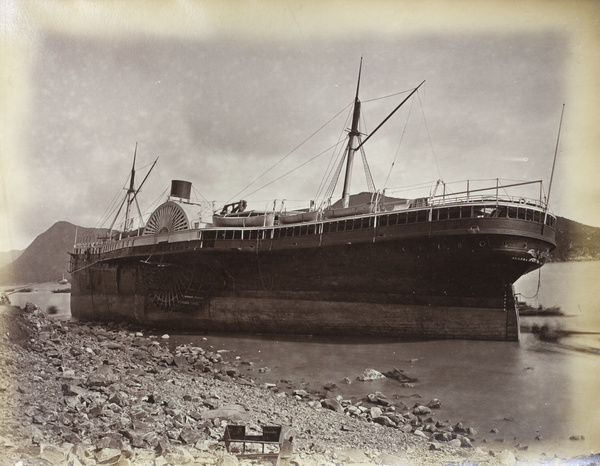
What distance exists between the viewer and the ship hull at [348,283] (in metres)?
9.76

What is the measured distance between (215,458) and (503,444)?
3657mm

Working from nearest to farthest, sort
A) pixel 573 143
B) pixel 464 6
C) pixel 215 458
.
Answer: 1. pixel 215 458
2. pixel 464 6
3. pixel 573 143

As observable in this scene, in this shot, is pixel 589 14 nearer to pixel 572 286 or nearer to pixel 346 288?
pixel 572 286

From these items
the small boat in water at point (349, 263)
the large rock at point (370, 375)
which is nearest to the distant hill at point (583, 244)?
the small boat in water at point (349, 263)

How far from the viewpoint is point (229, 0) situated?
5523 mm

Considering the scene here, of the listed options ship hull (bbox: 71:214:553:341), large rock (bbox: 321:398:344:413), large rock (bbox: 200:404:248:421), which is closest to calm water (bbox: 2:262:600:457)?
large rock (bbox: 321:398:344:413)

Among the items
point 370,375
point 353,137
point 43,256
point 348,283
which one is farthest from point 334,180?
point 43,256

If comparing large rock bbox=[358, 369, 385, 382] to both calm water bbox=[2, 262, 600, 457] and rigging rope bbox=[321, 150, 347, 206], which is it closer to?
calm water bbox=[2, 262, 600, 457]

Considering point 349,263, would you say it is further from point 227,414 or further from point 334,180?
point 227,414

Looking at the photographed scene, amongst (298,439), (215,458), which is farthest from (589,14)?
(215,458)

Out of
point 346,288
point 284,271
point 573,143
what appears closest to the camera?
point 573,143

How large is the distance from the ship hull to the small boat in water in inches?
1.1

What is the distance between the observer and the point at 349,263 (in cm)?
1134

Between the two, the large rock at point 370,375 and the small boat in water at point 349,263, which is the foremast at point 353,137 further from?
the large rock at point 370,375
